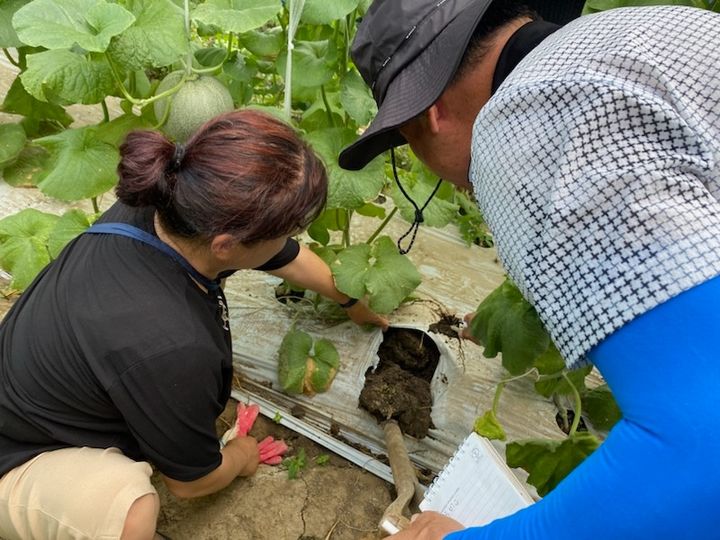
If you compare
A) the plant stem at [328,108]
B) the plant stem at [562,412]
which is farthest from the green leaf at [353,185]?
the plant stem at [562,412]

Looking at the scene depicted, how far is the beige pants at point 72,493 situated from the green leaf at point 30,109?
1387 millimetres

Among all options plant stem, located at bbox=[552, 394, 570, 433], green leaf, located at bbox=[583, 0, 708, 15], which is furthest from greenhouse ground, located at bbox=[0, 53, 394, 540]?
green leaf, located at bbox=[583, 0, 708, 15]

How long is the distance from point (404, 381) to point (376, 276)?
0.35 meters

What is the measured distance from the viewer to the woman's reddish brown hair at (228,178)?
108cm

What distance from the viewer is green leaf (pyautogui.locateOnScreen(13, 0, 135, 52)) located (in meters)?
1.31

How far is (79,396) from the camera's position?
1.21 metres

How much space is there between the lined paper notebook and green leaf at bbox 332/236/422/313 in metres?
0.45

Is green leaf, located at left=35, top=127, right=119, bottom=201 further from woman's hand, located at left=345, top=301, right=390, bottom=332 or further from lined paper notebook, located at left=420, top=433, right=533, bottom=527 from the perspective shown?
lined paper notebook, located at left=420, top=433, right=533, bottom=527

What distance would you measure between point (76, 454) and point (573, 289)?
1068 mm

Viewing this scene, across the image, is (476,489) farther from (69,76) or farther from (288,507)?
(69,76)

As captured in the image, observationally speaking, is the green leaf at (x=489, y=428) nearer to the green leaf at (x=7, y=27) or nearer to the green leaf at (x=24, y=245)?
the green leaf at (x=24, y=245)

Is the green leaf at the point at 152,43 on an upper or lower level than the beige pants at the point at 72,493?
upper

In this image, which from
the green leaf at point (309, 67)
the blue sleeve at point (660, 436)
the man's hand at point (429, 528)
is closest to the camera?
the blue sleeve at point (660, 436)

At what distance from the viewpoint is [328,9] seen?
1365 mm
